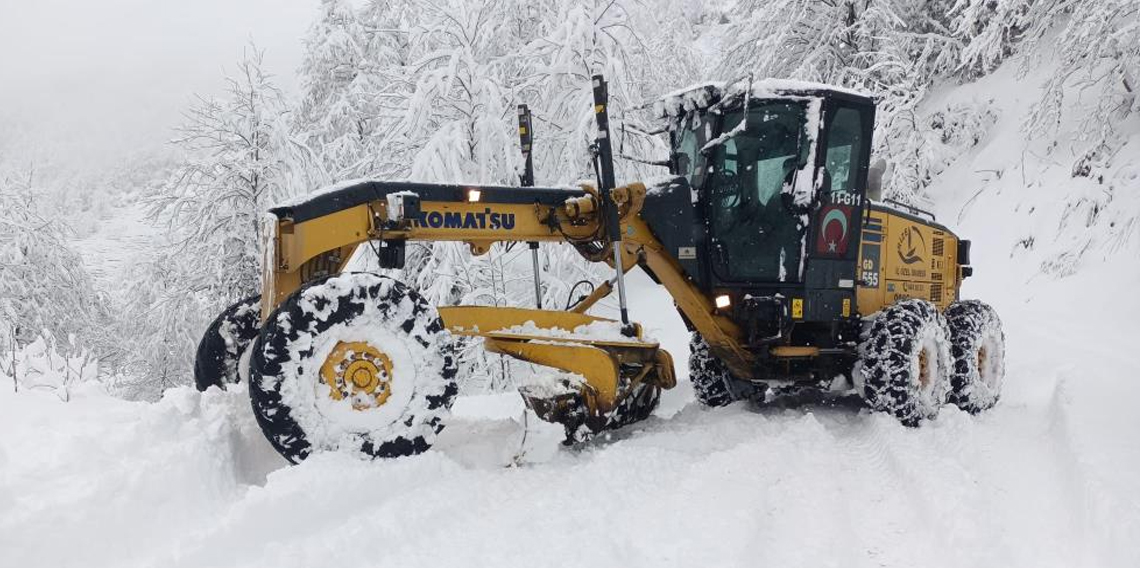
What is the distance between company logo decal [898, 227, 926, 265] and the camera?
308 inches

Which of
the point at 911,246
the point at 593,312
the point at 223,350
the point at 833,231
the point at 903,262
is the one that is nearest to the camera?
the point at 223,350

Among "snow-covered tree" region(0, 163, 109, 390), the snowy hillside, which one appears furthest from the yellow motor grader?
"snow-covered tree" region(0, 163, 109, 390)

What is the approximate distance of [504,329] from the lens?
521 cm

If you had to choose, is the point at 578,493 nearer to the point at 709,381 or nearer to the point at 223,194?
the point at 709,381

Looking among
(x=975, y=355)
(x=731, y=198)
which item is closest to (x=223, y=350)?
(x=731, y=198)

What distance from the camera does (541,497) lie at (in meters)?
4.02

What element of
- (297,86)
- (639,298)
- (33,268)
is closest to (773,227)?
(639,298)

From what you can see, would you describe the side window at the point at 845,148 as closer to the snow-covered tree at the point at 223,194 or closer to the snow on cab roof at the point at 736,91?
the snow on cab roof at the point at 736,91

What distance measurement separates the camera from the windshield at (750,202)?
21.6ft

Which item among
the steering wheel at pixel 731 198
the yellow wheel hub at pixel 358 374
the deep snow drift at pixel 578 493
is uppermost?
the steering wheel at pixel 731 198

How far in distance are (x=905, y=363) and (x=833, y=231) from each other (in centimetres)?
125

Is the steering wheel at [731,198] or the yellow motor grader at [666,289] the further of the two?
the steering wheel at [731,198]

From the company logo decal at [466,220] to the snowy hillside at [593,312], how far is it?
4.48 ft

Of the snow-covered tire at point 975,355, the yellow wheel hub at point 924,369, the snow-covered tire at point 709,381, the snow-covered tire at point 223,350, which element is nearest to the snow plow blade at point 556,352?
the snow-covered tire at point 223,350
